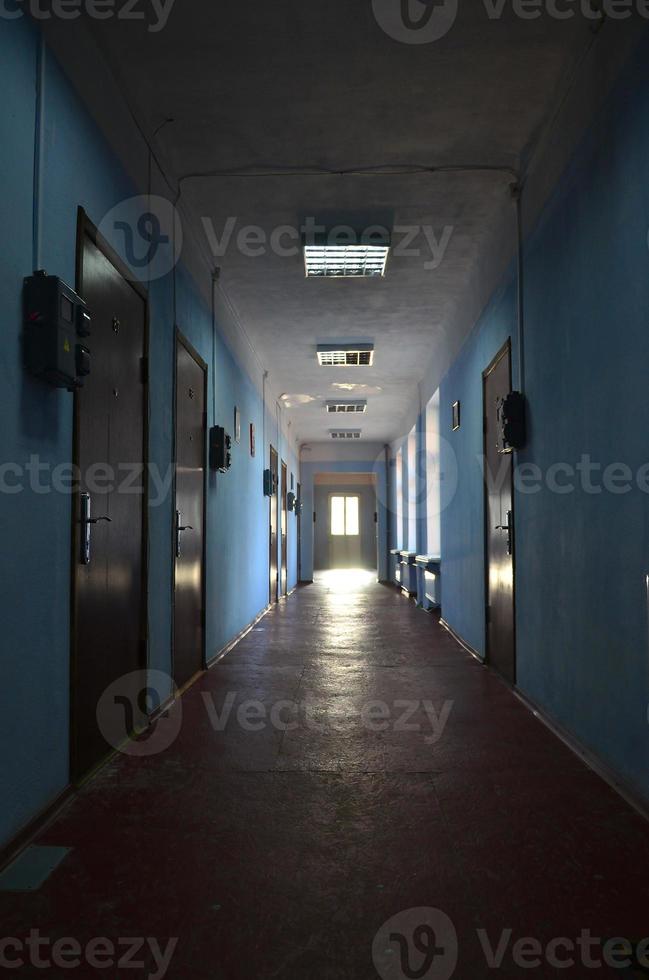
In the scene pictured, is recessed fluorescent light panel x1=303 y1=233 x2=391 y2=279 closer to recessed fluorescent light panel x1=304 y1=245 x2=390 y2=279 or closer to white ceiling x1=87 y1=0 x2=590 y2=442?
recessed fluorescent light panel x1=304 y1=245 x2=390 y2=279

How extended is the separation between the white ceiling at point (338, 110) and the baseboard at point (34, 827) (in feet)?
9.40

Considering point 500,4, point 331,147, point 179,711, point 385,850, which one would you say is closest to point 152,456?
point 179,711

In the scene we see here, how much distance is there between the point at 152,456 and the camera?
367cm

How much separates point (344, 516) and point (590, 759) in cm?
1600

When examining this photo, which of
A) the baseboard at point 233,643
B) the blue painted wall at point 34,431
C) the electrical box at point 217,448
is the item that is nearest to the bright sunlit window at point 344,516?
the baseboard at point 233,643

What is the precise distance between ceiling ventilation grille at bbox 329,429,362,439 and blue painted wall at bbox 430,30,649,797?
8.76 metres

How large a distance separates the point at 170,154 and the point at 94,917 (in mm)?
3459

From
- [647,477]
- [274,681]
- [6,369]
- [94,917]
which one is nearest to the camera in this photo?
[94,917]

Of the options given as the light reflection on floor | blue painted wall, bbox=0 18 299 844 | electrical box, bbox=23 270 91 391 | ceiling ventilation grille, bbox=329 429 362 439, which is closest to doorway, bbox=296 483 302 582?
the light reflection on floor

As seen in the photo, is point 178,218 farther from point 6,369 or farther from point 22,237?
point 6,369

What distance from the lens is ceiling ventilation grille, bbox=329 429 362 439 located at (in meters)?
13.0

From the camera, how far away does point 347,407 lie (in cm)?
1057

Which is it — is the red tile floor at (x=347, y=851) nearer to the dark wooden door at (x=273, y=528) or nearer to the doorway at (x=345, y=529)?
the dark wooden door at (x=273, y=528)

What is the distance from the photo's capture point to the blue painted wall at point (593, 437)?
2.41 m
